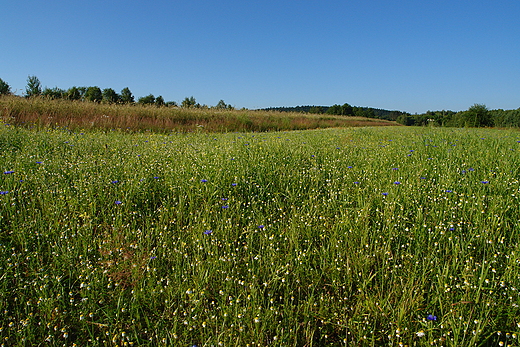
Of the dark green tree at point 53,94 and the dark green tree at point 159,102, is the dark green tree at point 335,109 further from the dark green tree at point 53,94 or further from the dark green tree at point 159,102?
the dark green tree at point 53,94

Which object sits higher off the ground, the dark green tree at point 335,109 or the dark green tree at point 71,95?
the dark green tree at point 335,109

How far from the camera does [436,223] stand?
2.52 m

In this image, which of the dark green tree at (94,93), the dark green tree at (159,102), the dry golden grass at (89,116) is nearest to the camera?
the dry golden grass at (89,116)

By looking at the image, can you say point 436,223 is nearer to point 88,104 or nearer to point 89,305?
point 89,305

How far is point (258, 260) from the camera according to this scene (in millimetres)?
2234

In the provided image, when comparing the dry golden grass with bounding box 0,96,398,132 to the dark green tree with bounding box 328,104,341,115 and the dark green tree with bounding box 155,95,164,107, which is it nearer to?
the dark green tree with bounding box 155,95,164,107

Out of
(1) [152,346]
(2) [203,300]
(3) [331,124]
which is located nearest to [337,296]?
(2) [203,300]

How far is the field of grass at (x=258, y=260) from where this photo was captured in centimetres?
166

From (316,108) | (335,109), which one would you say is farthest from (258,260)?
(335,109)

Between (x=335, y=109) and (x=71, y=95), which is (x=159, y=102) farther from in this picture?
(x=335, y=109)

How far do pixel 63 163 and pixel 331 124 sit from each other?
27610 millimetres

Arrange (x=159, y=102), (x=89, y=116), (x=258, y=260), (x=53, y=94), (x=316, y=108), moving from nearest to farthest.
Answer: (x=258, y=260), (x=89, y=116), (x=53, y=94), (x=159, y=102), (x=316, y=108)

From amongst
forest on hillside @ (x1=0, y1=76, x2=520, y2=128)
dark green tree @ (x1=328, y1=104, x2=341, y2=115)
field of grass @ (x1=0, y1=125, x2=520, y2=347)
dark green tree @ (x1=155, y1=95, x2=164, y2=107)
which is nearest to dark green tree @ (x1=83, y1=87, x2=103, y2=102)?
forest on hillside @ (x1=0, y1=76, x2=520, y2=128)

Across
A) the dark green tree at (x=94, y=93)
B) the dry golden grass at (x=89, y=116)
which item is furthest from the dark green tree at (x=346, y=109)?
the dry golden grass at (x=89, y=116)
